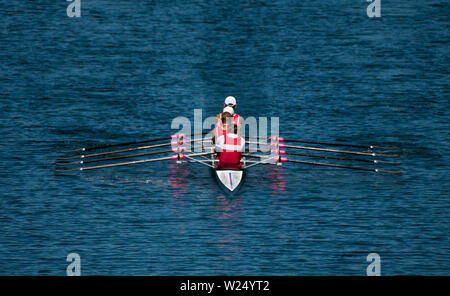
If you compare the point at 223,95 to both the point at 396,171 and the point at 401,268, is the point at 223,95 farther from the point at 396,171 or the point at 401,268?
the point at 401,268

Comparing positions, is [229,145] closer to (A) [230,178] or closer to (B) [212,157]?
(A) [230,178]

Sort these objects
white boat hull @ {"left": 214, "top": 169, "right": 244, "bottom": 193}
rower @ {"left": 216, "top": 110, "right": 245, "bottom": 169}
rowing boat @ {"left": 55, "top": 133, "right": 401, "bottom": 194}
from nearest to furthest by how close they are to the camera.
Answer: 1. rower @ {"left": 216, "top": 110, "right": 245, "bottom": 169}
2. white boat hull @ {"left": 214, "top": 169, "right": 244, "bottom": 193}
3. rowing boat @ {"left": 55, "top": 133, "right": 401, "bottom": 194}

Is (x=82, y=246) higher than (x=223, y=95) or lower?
lower

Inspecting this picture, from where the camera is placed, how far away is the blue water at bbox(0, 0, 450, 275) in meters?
41.7

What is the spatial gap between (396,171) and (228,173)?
8680 mm

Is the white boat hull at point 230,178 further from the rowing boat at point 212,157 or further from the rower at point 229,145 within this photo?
the rower at point 229,145

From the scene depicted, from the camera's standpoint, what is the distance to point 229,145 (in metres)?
44.9

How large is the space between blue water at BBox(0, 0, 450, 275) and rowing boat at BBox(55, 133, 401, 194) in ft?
2.29

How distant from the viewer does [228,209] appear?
146 ft

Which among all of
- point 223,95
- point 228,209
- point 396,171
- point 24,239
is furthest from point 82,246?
point 223,95

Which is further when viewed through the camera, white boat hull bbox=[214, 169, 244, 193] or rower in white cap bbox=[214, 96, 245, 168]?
white boat hull bbox=[214, 169, 244, 193]

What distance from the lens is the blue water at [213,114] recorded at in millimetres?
41688

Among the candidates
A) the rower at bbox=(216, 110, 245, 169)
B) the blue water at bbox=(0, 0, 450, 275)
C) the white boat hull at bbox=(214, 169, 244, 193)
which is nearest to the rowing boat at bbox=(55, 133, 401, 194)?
the white boat hull at bbox=(214, 169, 244, 193)

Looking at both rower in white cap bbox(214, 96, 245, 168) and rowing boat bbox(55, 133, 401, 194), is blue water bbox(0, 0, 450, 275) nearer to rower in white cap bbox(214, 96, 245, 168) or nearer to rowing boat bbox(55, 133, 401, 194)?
rowing boat bbox(55, 133, 401, 194)
